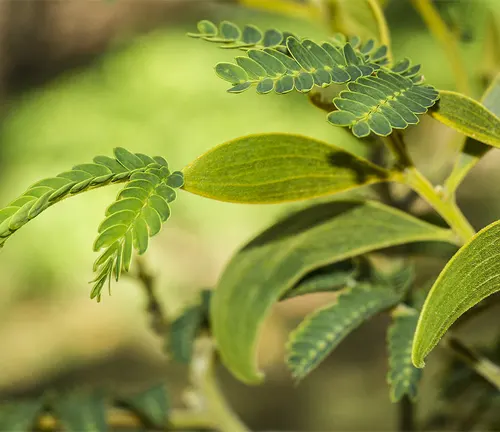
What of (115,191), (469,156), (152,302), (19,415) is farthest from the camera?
(115,191)

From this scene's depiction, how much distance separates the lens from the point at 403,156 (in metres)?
0.38

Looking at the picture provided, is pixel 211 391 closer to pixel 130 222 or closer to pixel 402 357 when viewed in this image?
pixel 402 357

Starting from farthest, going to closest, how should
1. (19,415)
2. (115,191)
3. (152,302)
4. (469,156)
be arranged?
(115,191), (152,302), (19,415), (469,156)

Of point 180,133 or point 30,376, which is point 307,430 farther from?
point 180,133

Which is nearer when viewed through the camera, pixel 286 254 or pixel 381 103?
pixel 381 103

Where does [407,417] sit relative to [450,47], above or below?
below

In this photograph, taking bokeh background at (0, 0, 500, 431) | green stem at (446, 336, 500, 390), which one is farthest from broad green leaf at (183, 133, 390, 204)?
bokeh background at (0, 0, 500, 431)

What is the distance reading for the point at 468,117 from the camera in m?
0.35

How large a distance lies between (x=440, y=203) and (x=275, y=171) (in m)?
0.09

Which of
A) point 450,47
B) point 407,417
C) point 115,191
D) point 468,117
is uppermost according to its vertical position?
point 115,191

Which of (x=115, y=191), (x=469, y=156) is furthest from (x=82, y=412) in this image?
(x=115, y=191)

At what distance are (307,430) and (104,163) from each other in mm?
1589

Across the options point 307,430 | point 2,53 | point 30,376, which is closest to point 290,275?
point 307,430

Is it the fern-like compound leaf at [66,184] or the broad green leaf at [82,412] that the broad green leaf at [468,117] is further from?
the broad green leaf at [82,412]
